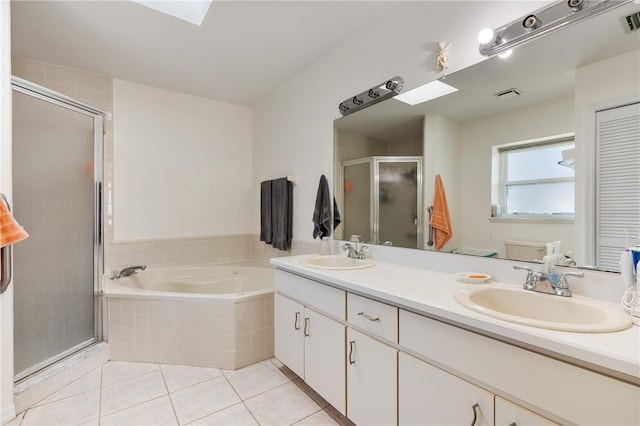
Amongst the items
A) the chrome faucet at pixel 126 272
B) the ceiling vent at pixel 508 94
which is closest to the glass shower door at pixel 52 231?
the chrome faucet at pixel 126 272

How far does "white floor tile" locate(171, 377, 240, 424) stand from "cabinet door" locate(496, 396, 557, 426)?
58.8 inches

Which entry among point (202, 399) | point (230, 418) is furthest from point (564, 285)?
point (202, 399)

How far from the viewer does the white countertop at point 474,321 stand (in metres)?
0.68

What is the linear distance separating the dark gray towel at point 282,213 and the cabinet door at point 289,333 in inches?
32.7

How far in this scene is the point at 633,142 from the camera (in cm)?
100

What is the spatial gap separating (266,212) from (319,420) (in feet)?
6.39

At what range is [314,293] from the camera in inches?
64.3

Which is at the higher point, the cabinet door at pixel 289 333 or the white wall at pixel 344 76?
the white wall at pixel 344 76

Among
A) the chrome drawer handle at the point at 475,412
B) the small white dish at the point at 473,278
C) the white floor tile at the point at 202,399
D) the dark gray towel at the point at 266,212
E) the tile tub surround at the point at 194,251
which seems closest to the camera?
Answer: the chrome drawer handle at the point at 475,412

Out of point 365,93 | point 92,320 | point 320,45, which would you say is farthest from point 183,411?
point 320,45

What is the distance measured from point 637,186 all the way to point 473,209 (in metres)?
0.58

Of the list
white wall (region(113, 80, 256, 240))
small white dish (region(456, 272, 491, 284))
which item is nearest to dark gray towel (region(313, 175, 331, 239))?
small white dish (region(456, 272, 491, 284))

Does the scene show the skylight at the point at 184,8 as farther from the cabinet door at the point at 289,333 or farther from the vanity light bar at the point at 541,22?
the cabinet door at the point at 289,333

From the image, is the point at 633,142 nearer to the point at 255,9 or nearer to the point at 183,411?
the point at 255,9
